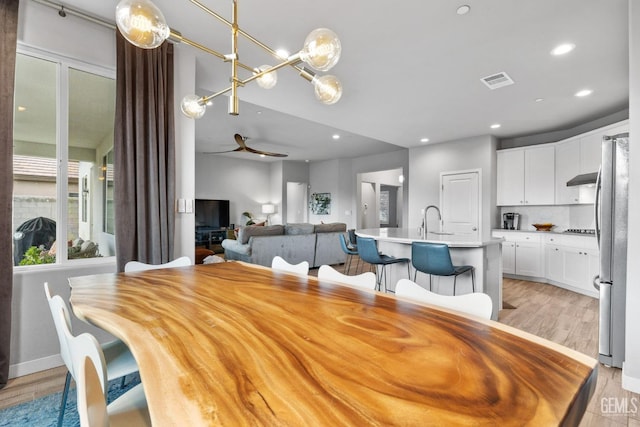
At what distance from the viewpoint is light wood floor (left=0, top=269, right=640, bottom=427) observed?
1.83 meters

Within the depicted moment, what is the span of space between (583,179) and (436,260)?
3195 millimetres

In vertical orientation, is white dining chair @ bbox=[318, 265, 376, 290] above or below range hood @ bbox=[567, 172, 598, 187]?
below

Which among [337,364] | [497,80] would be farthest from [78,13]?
[497,80]

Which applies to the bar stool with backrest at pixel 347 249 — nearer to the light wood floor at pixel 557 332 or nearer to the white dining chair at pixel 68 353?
the light wood floor at pixel 557 332

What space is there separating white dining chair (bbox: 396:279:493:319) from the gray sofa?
161 inches

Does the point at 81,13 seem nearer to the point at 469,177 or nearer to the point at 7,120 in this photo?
the point at 7,120

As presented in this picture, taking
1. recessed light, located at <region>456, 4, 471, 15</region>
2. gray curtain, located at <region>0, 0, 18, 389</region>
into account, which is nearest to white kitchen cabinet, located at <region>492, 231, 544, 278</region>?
recessed light, located at <region>456, 4, 471, 15</region>

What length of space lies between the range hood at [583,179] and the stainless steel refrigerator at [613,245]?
2.27 meters

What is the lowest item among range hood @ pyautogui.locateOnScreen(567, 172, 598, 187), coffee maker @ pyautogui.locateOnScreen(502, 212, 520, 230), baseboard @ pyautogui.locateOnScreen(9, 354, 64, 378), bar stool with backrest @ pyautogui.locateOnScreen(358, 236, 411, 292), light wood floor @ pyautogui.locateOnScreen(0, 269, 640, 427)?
light wood floor @ pyautogui.locateOnScreen(0, 269, 640, 427)

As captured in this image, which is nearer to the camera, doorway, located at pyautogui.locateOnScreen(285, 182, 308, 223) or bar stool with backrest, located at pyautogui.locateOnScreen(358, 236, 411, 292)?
bar stool with backrest, located at pyautogui.locateOnScreen(358, 236, 411, 292)

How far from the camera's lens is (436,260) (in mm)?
2877

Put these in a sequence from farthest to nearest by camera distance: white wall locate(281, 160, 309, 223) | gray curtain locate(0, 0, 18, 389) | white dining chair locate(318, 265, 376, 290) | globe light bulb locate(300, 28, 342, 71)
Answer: white wall locate(281, 160, 309, 223) < gray curtain locate(0, 0, 18, 389) < white dining chair locate(318, 265, 376, 290) < globe light bulb locate(300, 28, 342, 71)

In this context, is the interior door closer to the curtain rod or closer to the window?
the window

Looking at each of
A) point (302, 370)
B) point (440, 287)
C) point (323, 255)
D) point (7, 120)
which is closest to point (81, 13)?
point (7, 120)
